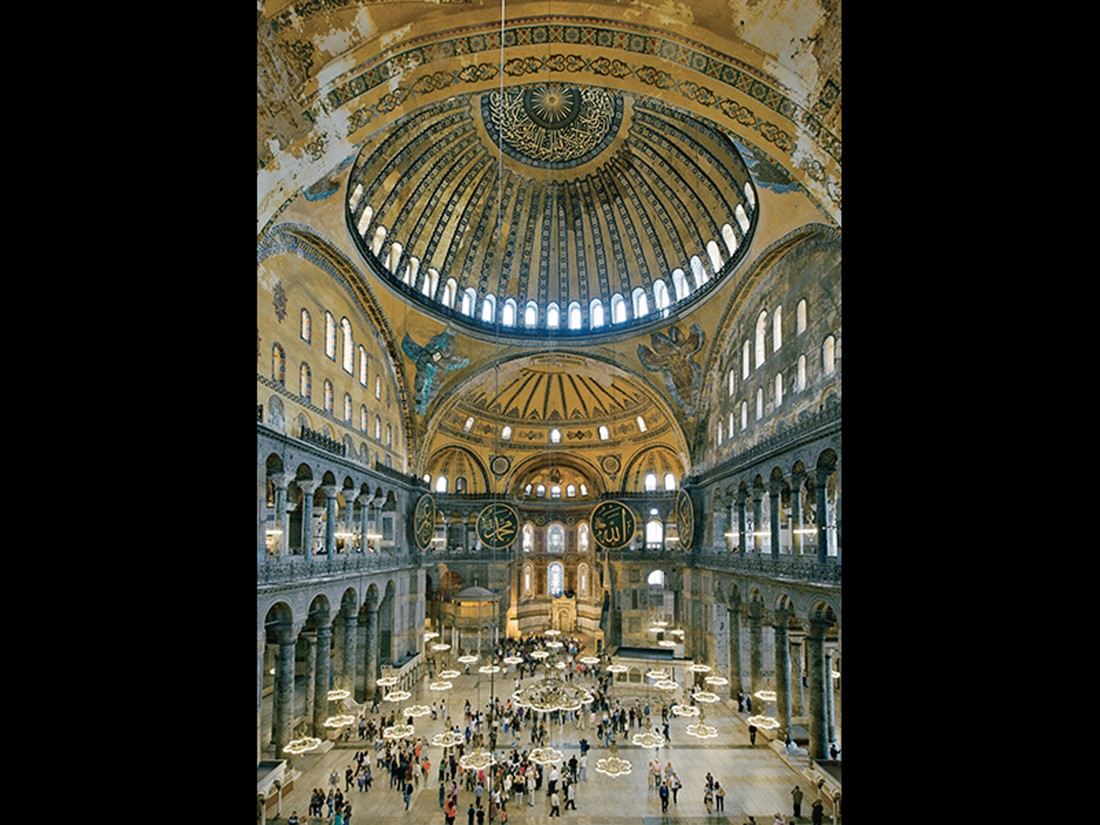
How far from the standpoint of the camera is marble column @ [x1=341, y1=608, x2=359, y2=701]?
20.6 meters

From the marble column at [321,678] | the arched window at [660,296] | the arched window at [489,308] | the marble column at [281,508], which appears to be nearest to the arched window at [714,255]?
the arched window at [660,296]

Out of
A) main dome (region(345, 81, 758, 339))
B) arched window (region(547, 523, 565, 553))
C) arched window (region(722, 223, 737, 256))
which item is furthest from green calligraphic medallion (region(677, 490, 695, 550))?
arched window (region(547, 523, 565, 553))

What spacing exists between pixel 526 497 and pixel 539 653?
1076 cm

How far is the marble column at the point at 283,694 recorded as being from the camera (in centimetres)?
1549

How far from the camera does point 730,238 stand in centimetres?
2159

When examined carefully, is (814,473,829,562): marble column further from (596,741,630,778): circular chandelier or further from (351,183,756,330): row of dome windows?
(351,183,756,330): row of dome windows

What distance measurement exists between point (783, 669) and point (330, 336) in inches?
628

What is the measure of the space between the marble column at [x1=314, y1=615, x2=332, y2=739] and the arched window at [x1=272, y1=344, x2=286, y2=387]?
267 inches

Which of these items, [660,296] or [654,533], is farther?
[654,533]

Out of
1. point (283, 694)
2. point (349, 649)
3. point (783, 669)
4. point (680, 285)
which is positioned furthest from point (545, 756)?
point (680, 285)

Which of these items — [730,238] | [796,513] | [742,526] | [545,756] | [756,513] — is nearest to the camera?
[545,756]

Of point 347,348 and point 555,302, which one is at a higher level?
point 555,302

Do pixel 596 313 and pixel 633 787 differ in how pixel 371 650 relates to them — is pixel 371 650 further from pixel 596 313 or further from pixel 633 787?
pixel 596 313

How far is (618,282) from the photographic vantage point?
27359 mm
